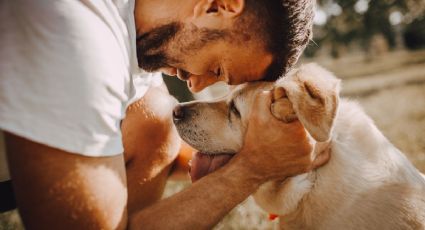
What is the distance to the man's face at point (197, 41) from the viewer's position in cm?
217

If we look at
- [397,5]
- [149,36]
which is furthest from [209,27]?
[397,5]

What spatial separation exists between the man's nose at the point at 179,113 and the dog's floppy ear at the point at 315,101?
2.83ft

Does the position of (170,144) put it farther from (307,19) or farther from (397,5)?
(397,5)

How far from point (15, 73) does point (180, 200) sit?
100 cm

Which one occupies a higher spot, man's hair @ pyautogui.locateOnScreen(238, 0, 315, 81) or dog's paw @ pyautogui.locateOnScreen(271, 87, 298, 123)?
man's hair @ pyautogui.locateOnScreen(238, 0, 315, 81)

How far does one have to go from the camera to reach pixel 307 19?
2277 mm

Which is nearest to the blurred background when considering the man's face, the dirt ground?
the dirt ground

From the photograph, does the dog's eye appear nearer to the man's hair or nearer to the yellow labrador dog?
the yellow labrador dog

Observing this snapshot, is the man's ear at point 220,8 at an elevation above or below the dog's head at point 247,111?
above

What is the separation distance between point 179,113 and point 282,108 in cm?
86

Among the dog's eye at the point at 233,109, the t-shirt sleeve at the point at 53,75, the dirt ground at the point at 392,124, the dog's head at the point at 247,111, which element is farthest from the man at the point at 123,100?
the dirt ground at the point at 392,124

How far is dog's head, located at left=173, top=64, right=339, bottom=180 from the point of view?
6.38 feet

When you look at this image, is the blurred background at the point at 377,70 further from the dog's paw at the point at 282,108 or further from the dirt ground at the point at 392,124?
the dog's paw at the point at 282,108

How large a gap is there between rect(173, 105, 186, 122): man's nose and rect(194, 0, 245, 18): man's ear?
0.76 meters
